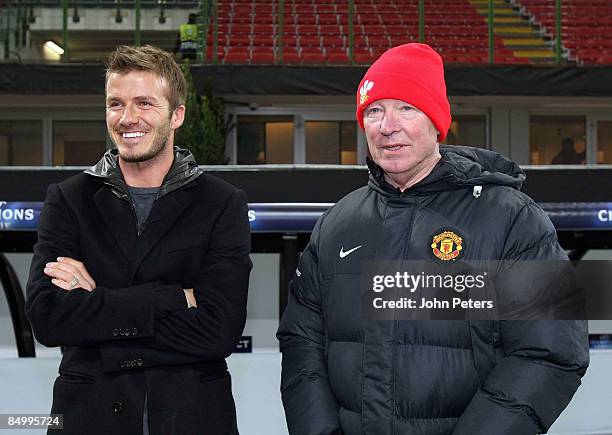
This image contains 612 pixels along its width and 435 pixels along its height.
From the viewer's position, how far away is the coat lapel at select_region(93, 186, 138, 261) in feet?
6.62

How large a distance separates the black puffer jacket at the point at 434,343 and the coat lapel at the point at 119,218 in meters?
0.46

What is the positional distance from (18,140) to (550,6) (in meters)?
9.12

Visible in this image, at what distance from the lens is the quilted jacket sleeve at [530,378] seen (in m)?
1.62

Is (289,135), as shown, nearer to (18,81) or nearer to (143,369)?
(18,81)

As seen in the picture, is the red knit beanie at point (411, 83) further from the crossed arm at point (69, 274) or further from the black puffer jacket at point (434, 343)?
the crossed arm at point (69, 274)

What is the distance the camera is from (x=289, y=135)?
43.0 feet

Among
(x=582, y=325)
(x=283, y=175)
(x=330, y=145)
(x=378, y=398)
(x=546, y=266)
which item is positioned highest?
(x=330, y=145)

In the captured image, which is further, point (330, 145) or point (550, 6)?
point (550, 6)

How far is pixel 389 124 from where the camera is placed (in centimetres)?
181

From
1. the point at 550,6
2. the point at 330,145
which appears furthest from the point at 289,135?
the point at 550,6

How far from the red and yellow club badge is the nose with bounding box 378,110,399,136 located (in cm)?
25

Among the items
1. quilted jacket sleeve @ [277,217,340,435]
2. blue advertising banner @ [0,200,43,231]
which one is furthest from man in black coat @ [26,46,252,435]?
blue advertising banner @ [0,200,43,231]

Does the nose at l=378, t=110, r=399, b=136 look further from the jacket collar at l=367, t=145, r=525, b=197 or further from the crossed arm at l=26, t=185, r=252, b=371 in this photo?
the crossed arm at l=26, t=185, r=252, b=371

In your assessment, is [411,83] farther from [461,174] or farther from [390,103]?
[461,174]
